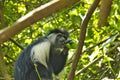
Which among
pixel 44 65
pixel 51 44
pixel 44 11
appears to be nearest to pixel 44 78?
pixel 44 65

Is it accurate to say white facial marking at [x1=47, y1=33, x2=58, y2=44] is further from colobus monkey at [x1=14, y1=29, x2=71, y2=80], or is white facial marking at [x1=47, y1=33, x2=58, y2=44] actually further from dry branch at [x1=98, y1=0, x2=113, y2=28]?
dry branch at [x1=98, y1=0, x2=113, y2=28]

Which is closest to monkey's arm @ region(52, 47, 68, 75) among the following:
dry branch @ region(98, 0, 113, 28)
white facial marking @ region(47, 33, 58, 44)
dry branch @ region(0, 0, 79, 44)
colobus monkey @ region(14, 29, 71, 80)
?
colobus monkey @ region(14, 29, 71, 80)

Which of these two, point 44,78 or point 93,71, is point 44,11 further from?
point 44,78

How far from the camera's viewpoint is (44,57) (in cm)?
278

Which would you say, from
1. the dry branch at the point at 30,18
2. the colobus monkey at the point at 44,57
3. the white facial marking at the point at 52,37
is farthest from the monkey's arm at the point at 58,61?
the dry branch at the point at 30,18

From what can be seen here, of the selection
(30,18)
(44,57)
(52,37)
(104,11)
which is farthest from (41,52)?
(30,18)

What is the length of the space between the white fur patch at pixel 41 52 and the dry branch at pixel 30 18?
87.5 inches

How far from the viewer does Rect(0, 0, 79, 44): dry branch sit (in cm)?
34

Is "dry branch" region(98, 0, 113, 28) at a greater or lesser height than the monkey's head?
greater

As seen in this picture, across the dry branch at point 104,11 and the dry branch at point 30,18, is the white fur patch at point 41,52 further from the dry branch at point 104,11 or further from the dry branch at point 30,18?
the dry branch at point 30,18

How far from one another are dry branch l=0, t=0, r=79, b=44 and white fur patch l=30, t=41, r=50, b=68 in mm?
2224

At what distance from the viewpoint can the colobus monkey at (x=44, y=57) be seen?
103 inches

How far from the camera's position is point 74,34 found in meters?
2.55

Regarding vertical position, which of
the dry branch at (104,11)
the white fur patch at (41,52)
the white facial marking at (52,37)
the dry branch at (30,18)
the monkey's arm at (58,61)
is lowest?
the monkey's arm at (58,61)
